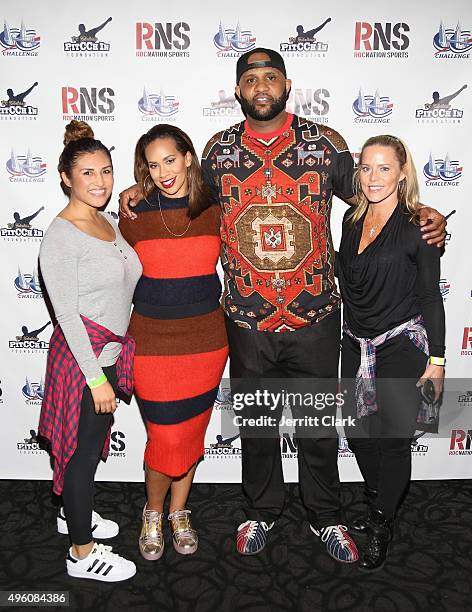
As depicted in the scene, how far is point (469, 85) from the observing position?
2.88 m

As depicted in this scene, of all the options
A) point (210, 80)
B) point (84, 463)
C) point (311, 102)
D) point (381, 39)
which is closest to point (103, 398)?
point (84, 463)

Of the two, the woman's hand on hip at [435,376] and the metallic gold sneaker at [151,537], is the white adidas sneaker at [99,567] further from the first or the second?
the woman's hand on hip at [435,376]

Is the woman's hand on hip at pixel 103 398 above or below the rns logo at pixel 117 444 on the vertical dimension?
above

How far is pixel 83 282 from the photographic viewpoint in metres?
2.20

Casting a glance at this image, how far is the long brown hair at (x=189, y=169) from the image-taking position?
2.37 meters

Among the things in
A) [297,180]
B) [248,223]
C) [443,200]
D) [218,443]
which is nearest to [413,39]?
[443,200]

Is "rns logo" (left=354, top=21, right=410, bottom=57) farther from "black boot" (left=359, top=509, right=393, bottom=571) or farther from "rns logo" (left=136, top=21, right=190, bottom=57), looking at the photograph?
"black boot" (left=359, top=509, right=393, bottom=571)

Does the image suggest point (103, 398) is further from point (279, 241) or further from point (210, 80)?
point (210, 80)

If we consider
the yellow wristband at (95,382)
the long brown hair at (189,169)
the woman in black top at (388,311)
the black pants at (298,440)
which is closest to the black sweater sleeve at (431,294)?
the woman in black top at (388,311)

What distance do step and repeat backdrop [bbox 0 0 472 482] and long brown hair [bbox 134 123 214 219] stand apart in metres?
0.52

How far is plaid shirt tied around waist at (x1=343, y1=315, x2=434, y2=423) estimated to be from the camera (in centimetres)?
245

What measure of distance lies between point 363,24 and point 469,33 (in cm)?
55

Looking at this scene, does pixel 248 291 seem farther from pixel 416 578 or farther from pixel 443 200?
pixel 416 578

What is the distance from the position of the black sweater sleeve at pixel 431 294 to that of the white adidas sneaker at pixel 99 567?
5.64ft
